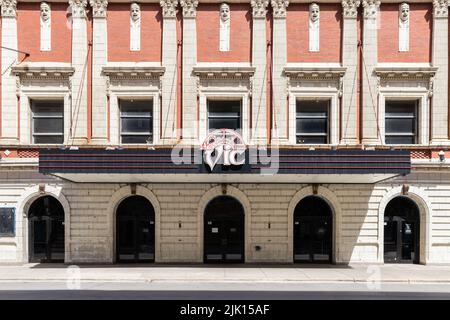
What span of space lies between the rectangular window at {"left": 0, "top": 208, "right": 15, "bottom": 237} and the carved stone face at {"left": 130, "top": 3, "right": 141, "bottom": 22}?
12171 mm

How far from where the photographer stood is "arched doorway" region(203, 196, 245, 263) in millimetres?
21750

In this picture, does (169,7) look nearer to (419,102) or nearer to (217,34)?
(217,34)

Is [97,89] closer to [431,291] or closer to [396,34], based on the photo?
[396,34]

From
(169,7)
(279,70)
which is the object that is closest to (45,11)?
(169,7)

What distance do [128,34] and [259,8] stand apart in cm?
727

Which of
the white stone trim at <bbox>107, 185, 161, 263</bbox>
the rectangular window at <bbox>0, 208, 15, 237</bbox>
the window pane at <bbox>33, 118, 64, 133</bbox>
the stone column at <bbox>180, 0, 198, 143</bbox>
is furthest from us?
the window pane at <bbox>33, 118, 64, 133</bbox>

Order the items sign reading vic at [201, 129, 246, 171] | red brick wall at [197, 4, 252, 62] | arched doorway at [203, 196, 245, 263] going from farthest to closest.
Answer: red brick wall at [197, 4, 252, 62] → arched doorway at [203, 196, 245, 263] → sign reading vic at [201, 129, 246, 171]

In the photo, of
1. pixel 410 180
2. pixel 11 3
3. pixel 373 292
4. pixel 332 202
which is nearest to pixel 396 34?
pixel 410 180

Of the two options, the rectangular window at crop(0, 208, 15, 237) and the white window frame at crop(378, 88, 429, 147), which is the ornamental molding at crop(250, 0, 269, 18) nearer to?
the white window frame at crop(378, 88, 429, 147)

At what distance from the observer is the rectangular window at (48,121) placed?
2233cm

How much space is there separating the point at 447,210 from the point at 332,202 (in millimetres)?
6130

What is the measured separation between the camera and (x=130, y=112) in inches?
A: 878

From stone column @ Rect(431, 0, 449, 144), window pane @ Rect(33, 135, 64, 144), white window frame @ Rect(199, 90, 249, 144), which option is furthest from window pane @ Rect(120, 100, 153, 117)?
stone column @ Rect(431, 0, 449, 144)

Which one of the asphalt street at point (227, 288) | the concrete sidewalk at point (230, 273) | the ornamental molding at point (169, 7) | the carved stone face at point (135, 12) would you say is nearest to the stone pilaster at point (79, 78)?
the carved stone face at point (135, 12)
